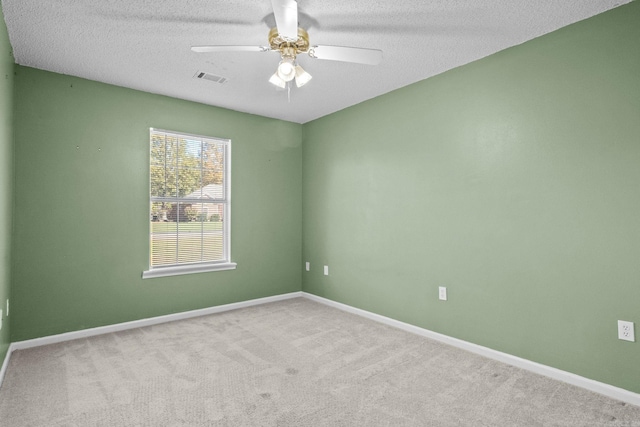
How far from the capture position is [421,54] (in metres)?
2.79

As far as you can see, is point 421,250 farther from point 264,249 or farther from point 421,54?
point 264,249

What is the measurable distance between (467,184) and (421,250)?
79 centimetres

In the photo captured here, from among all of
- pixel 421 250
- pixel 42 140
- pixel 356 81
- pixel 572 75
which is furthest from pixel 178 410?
pixel 572 75

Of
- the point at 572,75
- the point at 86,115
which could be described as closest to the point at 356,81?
the point at 572,75

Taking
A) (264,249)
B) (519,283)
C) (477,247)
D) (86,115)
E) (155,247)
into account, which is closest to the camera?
(519,283)

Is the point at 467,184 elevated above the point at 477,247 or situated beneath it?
elevated above

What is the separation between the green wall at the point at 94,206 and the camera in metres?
3.01

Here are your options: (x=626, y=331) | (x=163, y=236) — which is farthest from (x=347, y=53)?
(x=163, y=236)

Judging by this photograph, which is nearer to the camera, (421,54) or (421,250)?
(421,54)

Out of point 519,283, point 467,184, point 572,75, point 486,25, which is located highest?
point 486,25

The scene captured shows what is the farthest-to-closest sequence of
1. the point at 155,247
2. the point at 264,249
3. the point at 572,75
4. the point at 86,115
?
the point at 264,249
the point at 155,247
the point at 86,115
the point at 572,75

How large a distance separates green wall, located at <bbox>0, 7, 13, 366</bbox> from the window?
3.74ft

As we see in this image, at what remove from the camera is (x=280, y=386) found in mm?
2297

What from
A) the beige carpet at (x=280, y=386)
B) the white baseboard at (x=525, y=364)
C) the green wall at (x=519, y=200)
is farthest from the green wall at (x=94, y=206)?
the white baseboard at (x=525, y=364)
